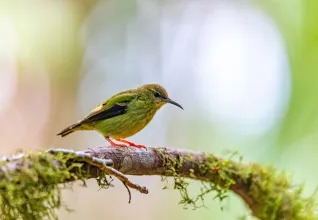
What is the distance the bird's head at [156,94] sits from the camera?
4071mm

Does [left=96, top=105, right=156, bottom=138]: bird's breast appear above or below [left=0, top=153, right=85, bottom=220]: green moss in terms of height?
above

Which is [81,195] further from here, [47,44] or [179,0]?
[179,0]

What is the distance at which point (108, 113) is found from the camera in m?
3.63

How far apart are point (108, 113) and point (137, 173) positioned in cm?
93

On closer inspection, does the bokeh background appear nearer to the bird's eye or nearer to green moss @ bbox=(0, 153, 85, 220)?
the bird's eye

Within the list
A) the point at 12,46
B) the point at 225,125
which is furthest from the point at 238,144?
the point at 12,46

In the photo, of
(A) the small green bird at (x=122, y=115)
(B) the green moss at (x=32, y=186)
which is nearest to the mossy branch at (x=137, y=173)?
(B) the green moss at (x=32, y=186)

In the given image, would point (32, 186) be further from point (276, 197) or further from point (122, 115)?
point (276, 197)

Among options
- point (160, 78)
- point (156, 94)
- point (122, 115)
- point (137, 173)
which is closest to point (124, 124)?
point (122, 115)

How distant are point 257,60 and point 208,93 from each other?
4.13 feet

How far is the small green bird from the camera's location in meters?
3.60

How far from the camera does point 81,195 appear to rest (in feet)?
22.5

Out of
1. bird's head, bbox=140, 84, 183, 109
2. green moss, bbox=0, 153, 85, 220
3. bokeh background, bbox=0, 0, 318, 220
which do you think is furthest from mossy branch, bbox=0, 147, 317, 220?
bokeh background, bbox=0, 0, 318, 220

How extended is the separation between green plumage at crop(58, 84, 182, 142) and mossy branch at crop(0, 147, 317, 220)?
630mm
